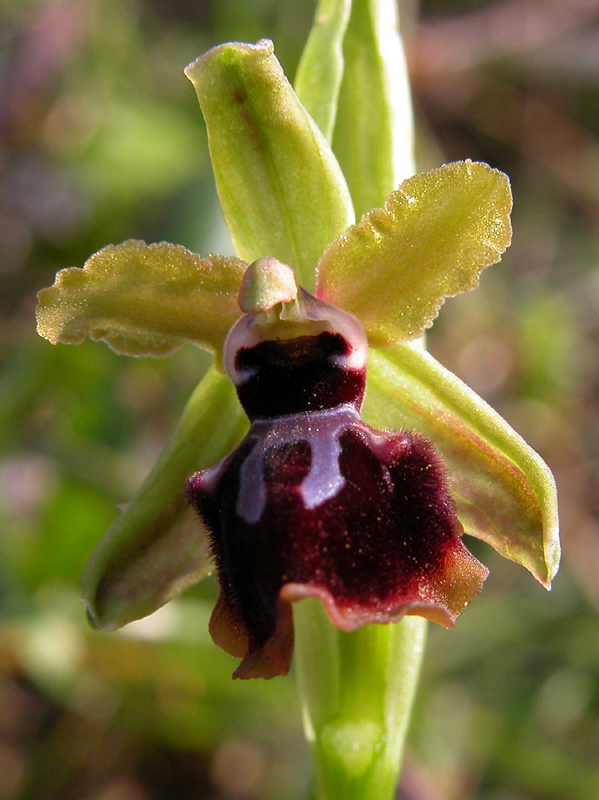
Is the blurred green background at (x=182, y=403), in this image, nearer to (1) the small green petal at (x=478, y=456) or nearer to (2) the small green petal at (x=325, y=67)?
(1) the small green petal at (x=478, y=456)

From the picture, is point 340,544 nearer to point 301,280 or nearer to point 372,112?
point 301,280

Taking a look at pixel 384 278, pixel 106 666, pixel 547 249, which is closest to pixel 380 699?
pixel 384 278

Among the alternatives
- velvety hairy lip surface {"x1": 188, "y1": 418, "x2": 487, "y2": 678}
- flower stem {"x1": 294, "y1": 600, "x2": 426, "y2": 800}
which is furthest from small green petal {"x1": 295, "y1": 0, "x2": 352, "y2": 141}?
flower stem {"x1": 294, "y1": 600, "x2": 426, "y2": 800}

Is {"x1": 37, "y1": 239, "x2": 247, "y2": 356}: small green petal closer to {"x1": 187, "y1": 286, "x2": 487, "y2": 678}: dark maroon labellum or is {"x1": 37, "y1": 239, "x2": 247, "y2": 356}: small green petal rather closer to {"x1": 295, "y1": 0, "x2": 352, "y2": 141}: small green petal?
{"x1": 187, "y1": 286, "x2": 487, "y2": 678}: dark maroon labellum

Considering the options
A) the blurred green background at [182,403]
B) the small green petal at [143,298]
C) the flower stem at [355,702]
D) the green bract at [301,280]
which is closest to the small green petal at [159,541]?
the green bract at [301,280]

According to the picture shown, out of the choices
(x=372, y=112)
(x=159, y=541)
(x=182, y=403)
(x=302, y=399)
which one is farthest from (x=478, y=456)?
(x=182, y=403)

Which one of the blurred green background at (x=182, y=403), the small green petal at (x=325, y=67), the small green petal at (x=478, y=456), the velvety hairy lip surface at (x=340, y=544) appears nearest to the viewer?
the velvety hairy lip surface at (x=340, y=544)
